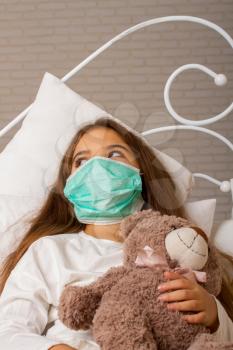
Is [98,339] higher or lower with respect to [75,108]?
lower

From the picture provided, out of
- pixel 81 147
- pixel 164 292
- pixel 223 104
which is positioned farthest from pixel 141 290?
pixel 223 104

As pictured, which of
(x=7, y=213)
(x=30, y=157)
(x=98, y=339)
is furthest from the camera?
(x=30, y=157)

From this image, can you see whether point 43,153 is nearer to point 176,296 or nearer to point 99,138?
point 99,138

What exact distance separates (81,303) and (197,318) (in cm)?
21

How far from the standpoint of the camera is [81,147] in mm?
1494

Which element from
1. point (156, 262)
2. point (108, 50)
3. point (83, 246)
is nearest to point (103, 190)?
point (83, 246)

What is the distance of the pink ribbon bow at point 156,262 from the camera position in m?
1.10

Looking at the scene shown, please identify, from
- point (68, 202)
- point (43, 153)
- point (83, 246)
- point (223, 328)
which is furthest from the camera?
point (43, 153)

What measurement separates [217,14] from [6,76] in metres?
1.25

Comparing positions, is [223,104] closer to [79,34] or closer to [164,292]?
[79,34]

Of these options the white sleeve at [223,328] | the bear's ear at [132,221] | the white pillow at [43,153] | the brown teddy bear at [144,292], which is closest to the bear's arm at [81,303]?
the brown teddy bear at [144,292]

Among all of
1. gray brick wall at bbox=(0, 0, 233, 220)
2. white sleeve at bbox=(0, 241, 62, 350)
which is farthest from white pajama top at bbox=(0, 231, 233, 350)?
gray brick wall at bbox=(0, 0, 233, 220)

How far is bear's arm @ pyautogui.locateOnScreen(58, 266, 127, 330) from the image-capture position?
1055mm

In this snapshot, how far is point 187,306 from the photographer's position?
41.4 inches
